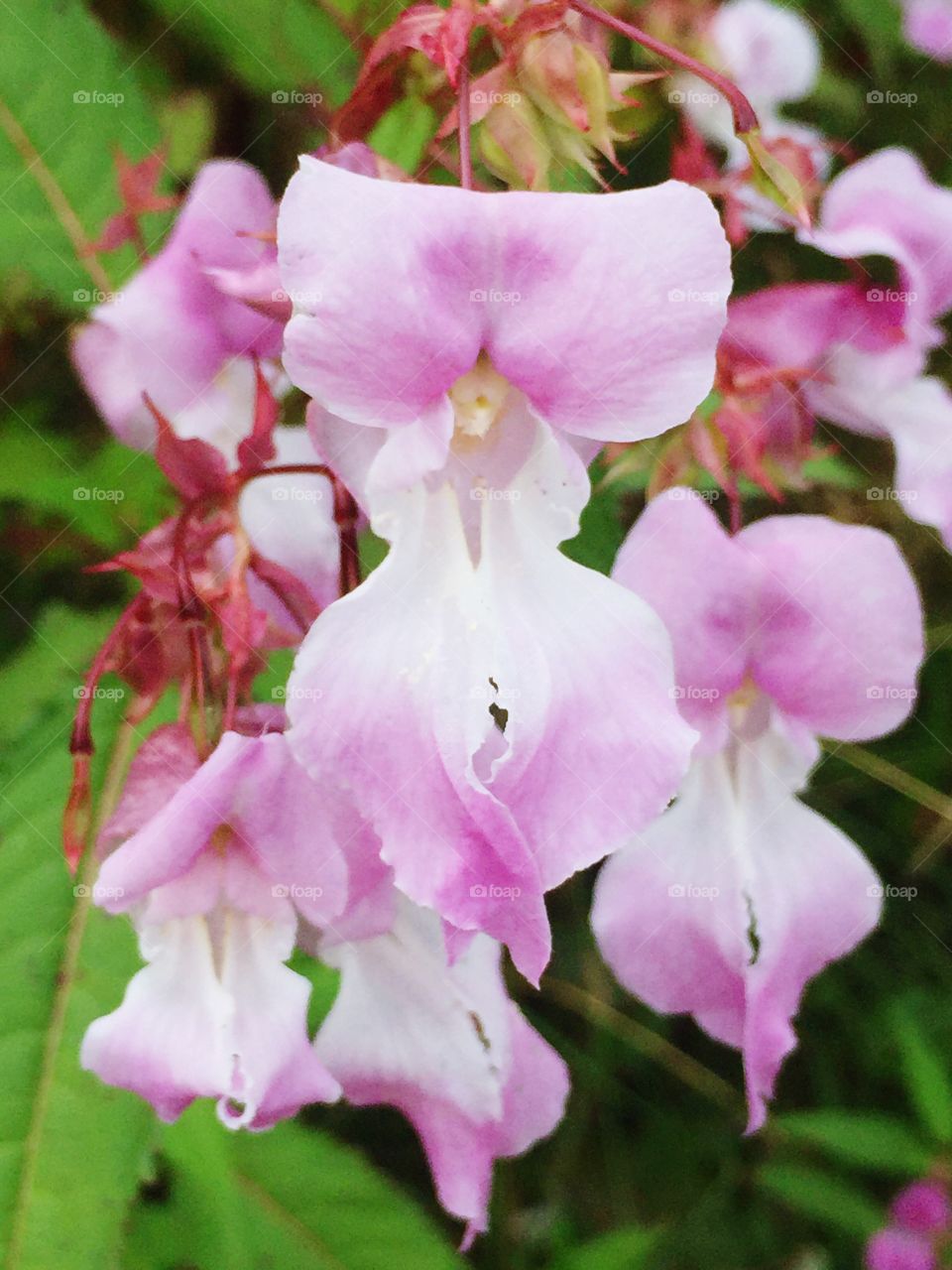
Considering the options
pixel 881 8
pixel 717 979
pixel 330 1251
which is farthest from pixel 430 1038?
pixel 881 8

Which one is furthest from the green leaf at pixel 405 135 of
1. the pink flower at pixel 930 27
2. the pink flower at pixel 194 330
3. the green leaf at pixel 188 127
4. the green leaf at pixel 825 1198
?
the green leaf at pixel 825 1198

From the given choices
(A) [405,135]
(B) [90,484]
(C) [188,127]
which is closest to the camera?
(A) [405,135]

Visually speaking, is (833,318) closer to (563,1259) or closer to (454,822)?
(454,822)

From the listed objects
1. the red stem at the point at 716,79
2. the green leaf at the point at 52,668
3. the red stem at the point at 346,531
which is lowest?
the green leaf at the point at 52,668

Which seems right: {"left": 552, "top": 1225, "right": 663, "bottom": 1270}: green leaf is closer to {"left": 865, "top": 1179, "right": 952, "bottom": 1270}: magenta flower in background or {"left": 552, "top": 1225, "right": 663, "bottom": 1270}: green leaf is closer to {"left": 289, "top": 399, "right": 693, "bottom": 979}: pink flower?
{"left": 865, "top": 1179, "right": 952, "bottom": 1270}: magenta flower in background

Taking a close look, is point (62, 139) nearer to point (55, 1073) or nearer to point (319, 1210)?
point (55, 1073)

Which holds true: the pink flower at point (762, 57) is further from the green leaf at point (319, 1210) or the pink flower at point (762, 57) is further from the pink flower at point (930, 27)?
the green leaf at point (319, 1210)

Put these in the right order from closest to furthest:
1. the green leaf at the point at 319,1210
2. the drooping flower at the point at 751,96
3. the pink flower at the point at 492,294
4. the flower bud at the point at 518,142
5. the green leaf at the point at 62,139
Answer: the pink flower at the point at 492,294
the flower bud at the point at 518,142
the drooping flower at the point at 751,96
the green leaf at the point at 62,139
the green leaf at the point at 319,1210

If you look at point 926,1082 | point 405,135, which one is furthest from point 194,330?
point 926,1082
